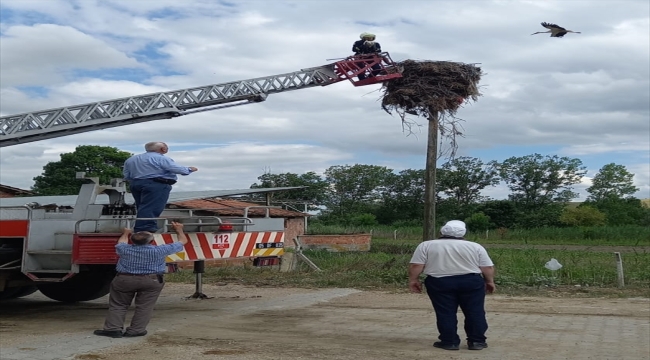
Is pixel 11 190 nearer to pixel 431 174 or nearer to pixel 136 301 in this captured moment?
pixel 431 174

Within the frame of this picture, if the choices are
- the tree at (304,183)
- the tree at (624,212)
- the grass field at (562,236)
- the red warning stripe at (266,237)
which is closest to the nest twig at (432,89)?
the red warning stripe at (266,237)

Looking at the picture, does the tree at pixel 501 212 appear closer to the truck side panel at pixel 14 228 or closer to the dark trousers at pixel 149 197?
the dark trousers at pixel 149 197

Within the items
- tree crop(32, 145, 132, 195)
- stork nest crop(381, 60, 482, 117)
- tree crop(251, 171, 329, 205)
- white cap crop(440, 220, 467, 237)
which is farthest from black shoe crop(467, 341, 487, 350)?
tree crop(251, 171, 329, 205)

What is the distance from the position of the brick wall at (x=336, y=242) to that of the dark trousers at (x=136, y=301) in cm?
1827

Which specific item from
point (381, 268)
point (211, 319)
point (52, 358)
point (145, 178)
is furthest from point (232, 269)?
point (52, 358)

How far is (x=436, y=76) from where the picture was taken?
15.2 metres

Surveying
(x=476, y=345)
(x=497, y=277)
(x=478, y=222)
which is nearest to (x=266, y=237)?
(x=476, y=345)

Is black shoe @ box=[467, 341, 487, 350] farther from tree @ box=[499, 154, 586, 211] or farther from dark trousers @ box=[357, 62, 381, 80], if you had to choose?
tree @ box=[499, 154, 586, 211]

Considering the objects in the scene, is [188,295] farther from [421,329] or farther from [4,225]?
[421,329]

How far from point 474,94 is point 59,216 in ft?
30.8

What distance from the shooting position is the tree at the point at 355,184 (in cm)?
7638

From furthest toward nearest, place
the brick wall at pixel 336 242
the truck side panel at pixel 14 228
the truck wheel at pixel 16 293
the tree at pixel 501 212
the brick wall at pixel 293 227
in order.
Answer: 1. the tree at pixel 501 212
2. the brick wall at pixel 293 227
3. the brick wall at pixel 336 242
4. the truck wheel at pixel 16 293
5. the truck side panel at pixel 14 228

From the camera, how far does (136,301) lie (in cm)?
823

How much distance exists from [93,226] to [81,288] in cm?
262
